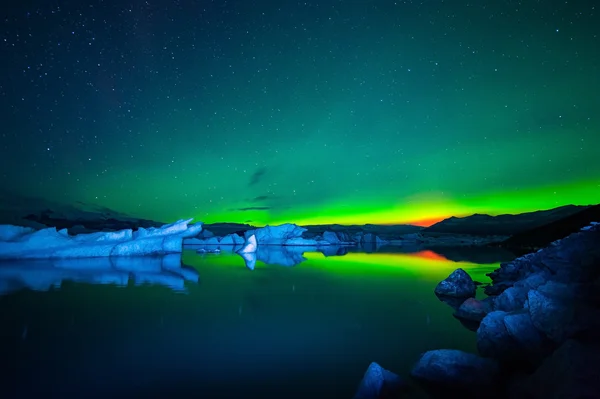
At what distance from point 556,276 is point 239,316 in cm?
926

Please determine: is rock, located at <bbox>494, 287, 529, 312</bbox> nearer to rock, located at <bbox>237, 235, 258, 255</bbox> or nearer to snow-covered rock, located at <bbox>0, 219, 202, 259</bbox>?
snow-covered rock, located at <bbox>0, 219, 202, 259</bbox>

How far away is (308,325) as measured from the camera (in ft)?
32.5

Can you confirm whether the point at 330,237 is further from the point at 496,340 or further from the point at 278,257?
the point at 496,340

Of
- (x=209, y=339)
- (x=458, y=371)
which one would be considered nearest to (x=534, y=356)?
(x=458, y=371)

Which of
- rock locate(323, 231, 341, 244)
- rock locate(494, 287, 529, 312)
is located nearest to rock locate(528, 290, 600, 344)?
rock locate(494, 287, 529, 312)

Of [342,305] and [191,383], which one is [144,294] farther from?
[191,383]

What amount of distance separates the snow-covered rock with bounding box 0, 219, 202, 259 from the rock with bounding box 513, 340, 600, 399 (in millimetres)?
39290

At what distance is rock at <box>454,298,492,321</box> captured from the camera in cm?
1009

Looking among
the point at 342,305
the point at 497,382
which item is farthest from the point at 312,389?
the point at 342,305

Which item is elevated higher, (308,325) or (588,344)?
(588,344)

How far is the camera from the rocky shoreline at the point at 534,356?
3779 millimetres

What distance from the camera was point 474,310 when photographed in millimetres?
10266

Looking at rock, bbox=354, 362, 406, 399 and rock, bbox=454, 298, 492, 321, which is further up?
rock, bbox=354, 362, 406, 399

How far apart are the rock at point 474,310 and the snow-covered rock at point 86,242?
3628 cm
